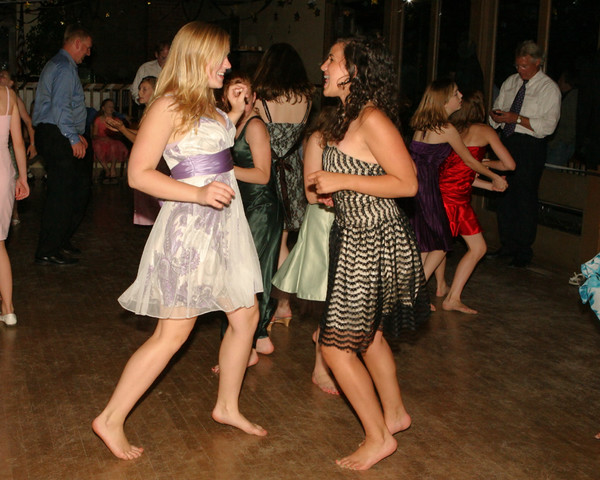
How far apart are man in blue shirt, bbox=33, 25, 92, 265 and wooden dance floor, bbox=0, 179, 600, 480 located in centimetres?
64

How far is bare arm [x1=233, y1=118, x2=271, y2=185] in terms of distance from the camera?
375 cm

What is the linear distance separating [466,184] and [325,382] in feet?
6.90

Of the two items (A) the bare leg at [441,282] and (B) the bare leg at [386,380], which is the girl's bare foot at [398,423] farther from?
(A) the bare leg at [441,282]

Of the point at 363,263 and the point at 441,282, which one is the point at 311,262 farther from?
the point at 441,282

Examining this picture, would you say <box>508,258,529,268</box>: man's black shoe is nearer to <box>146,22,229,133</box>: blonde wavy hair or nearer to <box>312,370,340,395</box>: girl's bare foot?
<box>312,370,340,395</box>: girl's bare foot

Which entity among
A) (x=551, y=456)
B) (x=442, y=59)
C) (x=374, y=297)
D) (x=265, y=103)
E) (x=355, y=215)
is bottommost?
(x=551, y=456)

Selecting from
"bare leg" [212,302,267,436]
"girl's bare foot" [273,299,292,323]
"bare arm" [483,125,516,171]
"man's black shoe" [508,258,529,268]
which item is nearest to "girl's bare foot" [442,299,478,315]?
"bare arm" [483,125,516,171]

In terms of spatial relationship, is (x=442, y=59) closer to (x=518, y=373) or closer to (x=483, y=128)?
(x=483, y=128)

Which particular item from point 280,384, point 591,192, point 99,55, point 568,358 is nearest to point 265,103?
point 280,384

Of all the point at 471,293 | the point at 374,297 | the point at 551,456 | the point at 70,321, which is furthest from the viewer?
the point at 471,293

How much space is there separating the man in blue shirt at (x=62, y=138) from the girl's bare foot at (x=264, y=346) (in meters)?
2.58

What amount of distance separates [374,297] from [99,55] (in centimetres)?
1514

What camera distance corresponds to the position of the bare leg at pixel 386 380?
310 centimetres

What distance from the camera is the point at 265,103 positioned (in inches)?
169
